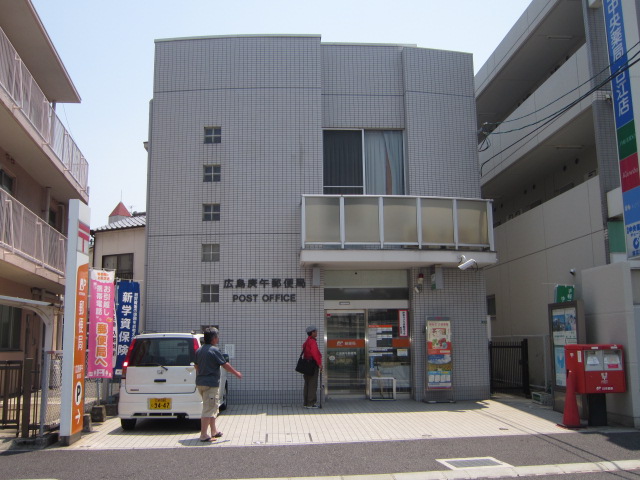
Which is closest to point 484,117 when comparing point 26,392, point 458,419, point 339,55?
point 339,55

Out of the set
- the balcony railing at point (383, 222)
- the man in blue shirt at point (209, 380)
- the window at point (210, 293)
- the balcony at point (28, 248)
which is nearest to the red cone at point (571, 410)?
the balcony railing at point (383, 222)

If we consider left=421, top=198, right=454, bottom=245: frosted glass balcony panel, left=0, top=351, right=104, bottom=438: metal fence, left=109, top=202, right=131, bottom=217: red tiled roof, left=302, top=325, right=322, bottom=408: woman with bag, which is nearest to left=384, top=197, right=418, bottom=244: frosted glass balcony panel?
left=421, top=198, right=454, bottom=245: frosted glass balcony panel

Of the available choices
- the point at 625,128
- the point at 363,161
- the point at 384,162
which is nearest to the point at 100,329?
the point at 363,161

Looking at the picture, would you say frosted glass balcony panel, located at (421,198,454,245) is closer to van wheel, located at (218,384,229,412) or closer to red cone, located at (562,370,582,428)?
red cone, located at (562,370,582,428)

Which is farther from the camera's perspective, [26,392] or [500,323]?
[500,323]

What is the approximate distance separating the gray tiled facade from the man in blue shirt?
13.9ft

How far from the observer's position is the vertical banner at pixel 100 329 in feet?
36.2

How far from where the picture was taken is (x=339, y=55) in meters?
15.5

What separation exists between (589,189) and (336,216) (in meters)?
6.28

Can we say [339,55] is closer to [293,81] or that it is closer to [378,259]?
[293,81]

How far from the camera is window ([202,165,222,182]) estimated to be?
48.8 ft

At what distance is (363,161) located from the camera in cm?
1535

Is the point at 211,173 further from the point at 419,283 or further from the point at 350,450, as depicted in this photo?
the point at 350,450

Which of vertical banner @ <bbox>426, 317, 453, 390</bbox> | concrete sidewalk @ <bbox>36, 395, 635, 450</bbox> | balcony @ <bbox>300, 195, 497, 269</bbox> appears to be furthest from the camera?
vertical banner @ <bbox>426, 317, 453, 390</bbox>
